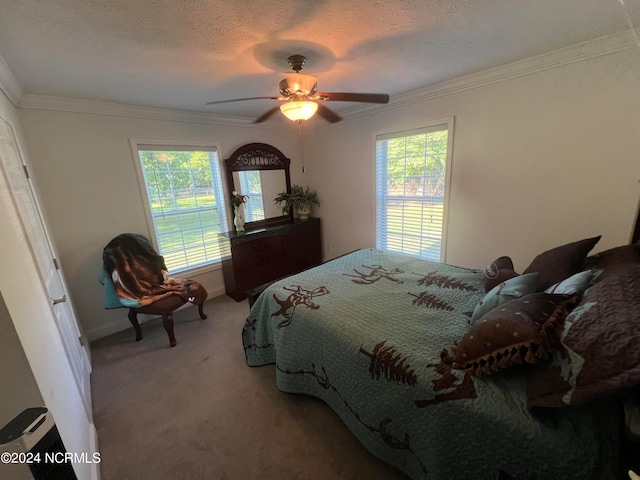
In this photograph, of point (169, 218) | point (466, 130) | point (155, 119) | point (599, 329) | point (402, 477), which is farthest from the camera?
point (169, 218)

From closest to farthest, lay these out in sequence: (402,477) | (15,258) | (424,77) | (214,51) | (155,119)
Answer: (15,258)
(402,477)
(214,51)
(424,77)
(155,119)

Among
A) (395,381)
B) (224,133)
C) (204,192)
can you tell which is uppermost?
(224,133)

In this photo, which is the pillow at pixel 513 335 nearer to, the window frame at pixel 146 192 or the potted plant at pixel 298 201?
the window frame at pixel 146 192

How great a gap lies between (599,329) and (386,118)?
2.97m

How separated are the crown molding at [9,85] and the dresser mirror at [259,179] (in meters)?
1.83

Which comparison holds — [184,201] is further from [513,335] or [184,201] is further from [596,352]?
[596,352]

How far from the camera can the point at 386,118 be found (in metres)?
3.23

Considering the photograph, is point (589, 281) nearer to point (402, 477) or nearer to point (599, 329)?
point (599, 329)

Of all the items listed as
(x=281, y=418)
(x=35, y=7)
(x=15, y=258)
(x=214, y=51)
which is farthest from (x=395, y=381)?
(x=35, y=7)

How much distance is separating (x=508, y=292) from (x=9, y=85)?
3.55 m

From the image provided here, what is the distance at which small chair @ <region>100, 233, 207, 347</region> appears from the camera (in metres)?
2.52

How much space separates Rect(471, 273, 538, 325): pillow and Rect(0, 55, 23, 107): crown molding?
3.19 meters

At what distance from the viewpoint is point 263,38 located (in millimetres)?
1549

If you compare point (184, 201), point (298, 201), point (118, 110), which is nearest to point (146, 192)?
point (184, 201)
